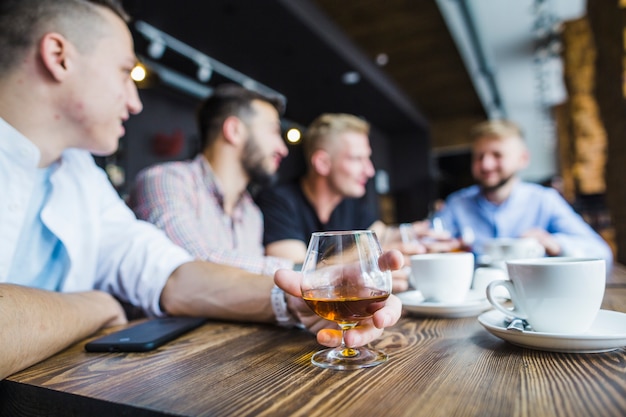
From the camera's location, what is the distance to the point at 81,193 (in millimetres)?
1240

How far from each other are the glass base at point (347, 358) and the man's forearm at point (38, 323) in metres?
0.45

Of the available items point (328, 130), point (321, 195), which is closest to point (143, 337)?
point (321, 195)

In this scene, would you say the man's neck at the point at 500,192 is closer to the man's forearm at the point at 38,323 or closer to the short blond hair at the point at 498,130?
the short blond hair at the point at 498,130

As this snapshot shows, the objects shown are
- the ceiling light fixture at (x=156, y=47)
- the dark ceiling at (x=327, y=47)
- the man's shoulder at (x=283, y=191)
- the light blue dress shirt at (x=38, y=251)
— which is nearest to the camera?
the light blue dress shirt at (x=38, y=251)

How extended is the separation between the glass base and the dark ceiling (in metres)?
3.20

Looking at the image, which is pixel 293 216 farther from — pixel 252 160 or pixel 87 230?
pixel 87 230

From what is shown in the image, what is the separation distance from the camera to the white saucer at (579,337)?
1.96ft

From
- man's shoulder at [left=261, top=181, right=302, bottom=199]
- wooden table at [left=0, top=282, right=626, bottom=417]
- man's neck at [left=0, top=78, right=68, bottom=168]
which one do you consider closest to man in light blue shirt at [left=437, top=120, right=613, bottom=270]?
man's shoulder at [left=261, top=181, right=302, bottom=199]

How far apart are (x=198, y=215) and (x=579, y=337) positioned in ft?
4.66

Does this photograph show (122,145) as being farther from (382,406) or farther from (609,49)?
(382,406)

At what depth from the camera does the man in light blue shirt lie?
106 inches

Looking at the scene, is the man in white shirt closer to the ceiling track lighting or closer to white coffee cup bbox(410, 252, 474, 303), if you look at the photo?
white coffee cup bbox(410, 252, 474, 303)

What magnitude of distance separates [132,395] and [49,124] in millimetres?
904

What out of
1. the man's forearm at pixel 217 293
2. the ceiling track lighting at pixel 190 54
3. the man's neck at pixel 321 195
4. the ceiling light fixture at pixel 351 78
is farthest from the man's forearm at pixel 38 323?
the ceiling light fixture at pixel 351 78
